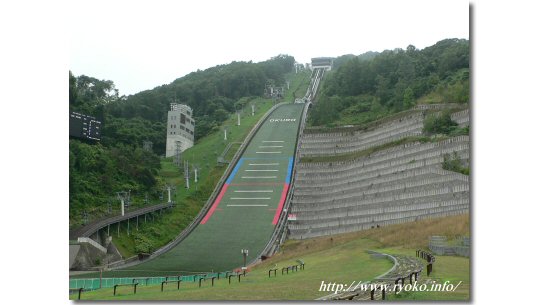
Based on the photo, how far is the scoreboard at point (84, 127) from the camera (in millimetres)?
25328

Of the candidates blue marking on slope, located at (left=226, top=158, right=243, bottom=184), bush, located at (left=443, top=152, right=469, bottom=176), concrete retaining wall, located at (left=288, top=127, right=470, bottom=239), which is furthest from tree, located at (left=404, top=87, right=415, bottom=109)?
bush, located at (left=443, top=152, right=469, bottom=176)

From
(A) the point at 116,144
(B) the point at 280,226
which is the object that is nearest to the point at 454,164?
(B) the point at 280,226

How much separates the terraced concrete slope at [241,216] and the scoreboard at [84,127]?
6002mm

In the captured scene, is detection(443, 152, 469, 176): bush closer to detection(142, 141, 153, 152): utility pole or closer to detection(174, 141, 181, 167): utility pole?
detection(142, 141, 153, 152): utility pole

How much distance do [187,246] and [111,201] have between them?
13.2 ft

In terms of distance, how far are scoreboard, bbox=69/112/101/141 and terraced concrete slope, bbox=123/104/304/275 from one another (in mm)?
6002

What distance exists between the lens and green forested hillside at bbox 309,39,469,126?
111ft

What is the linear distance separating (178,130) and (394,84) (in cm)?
1737

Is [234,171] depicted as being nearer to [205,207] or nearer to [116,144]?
[205,207]

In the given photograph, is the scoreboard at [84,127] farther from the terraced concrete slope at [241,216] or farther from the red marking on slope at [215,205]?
the red marking on slope at [215,205]

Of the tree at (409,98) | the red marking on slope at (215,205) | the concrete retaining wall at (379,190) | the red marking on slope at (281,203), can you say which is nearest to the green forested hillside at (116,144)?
the red marking on slope at (215,205)

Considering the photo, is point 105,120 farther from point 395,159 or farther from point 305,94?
point 305,94

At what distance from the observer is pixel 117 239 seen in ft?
86.6

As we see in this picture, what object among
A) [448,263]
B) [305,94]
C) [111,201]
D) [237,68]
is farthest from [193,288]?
[305,94]
